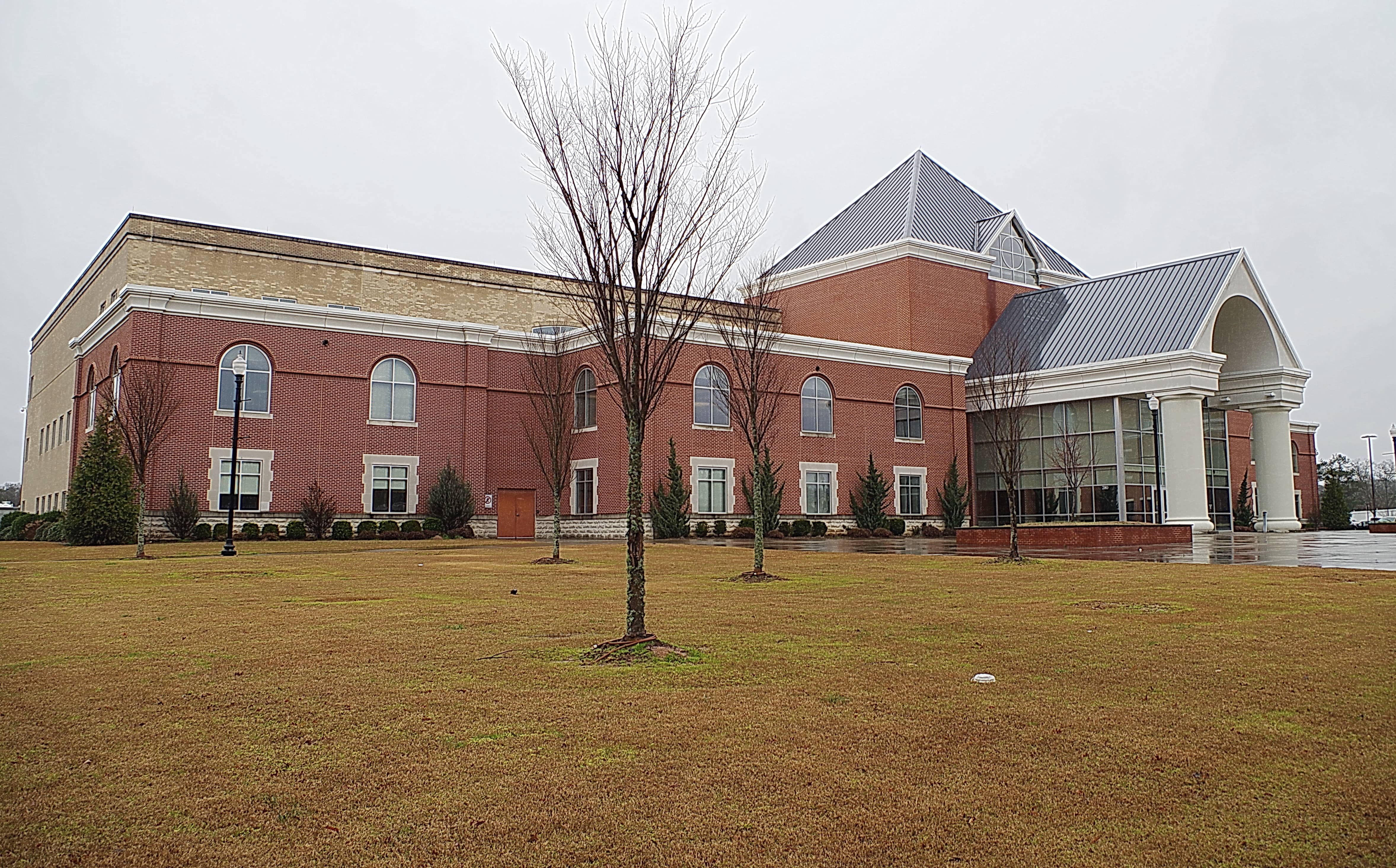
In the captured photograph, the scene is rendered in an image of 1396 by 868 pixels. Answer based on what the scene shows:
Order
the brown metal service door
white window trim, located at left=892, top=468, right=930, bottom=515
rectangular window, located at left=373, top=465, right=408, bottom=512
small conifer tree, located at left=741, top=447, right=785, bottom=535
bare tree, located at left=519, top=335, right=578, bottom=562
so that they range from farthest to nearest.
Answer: white window trim, located at left=892, top=468, right=930, bottom=515
the brown metal service door
small conifer tree, located at left=741, top=447, right=785, bottom=535
rectangular window, located at left=373, top=465, right=408, bottom=512
bare tree, located at left=519, top=335, right=578, bottom=562

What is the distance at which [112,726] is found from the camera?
616cm

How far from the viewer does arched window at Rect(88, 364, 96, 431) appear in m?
39.2

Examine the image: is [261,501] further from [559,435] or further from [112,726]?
[112,726]

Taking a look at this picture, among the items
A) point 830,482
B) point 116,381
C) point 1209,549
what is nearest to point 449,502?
point 116,381

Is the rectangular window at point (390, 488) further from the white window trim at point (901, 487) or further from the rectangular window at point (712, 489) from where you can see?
the white window trim at point (901, 487)

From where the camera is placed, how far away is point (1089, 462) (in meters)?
41.8

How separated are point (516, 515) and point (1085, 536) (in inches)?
897

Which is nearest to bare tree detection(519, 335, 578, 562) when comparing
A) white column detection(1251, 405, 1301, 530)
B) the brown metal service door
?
the brown metal service door

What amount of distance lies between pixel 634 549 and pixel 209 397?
30483 millimetres

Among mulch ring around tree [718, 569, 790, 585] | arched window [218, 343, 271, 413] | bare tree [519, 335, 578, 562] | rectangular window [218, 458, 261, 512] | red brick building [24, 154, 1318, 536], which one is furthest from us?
red brick building [24, 154, 1318, 536]

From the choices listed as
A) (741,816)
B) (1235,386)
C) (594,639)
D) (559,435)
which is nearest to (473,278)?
(559,435)

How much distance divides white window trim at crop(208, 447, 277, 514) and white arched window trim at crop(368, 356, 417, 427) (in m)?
4.01

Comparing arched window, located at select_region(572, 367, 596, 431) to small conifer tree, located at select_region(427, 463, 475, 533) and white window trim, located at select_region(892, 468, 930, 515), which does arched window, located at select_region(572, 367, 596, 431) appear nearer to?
small conifer tree, located at select_region(427, 463, 475, 533)

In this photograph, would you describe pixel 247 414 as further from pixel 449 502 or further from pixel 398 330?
pixel 449 502
